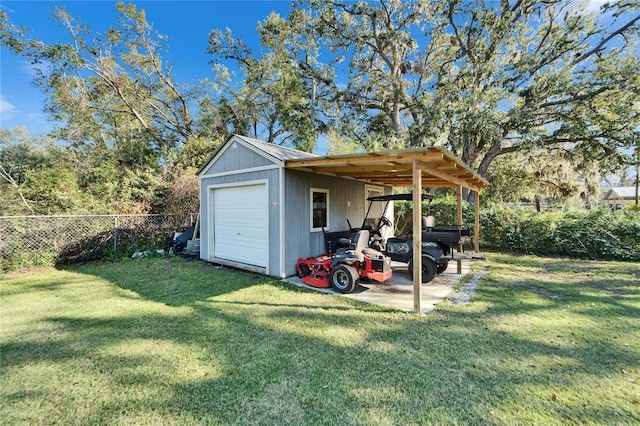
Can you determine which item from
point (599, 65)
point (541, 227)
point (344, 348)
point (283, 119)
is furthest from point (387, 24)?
point (344, 348)

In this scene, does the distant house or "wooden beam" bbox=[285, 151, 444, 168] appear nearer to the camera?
"wooden beam" bbox=[285, 151, 444, 168]

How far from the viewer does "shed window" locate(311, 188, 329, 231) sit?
20.7 feet

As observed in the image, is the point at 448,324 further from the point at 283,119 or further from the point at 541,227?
the point at 283,119

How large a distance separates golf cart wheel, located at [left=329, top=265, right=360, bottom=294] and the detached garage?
3.77ft

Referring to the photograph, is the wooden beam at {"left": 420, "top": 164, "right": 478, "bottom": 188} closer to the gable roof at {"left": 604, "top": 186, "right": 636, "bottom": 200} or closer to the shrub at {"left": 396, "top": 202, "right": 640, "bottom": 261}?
the shrub at {"left": 396, "top": 202, "right": 640, "bottom": 261}

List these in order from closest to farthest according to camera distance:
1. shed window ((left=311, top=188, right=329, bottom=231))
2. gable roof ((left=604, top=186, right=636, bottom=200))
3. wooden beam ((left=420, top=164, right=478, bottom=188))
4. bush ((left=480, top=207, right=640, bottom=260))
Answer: wooden beam ((left=420, top=164, right=478, bottom=188))
shed window ((left=311, top=188, right=329, bottom=231))
bush ((left=480, top=207, right=640, bottom=260))
gable roof ((left=604, top=186, right=636, bottom=200))

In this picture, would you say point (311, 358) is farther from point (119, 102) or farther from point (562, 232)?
point (119, 102)

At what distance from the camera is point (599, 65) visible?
10.3m

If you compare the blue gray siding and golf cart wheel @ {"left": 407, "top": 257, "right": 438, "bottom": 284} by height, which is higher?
the blue gray siding

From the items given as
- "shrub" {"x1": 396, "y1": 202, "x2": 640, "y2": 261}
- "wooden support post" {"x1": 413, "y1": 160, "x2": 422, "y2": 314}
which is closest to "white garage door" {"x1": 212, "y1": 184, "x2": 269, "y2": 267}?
"wooden support post" {"x1": 413, "y1": 160, "x2": 422, "y2": 314}

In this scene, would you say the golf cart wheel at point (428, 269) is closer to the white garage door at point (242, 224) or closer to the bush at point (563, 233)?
the white garage door at point (242, 224)

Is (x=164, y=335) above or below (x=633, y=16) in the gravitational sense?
below

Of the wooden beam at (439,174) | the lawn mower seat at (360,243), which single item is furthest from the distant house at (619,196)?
the lawn mower seat at (360,243)

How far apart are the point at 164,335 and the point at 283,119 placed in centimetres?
1484
